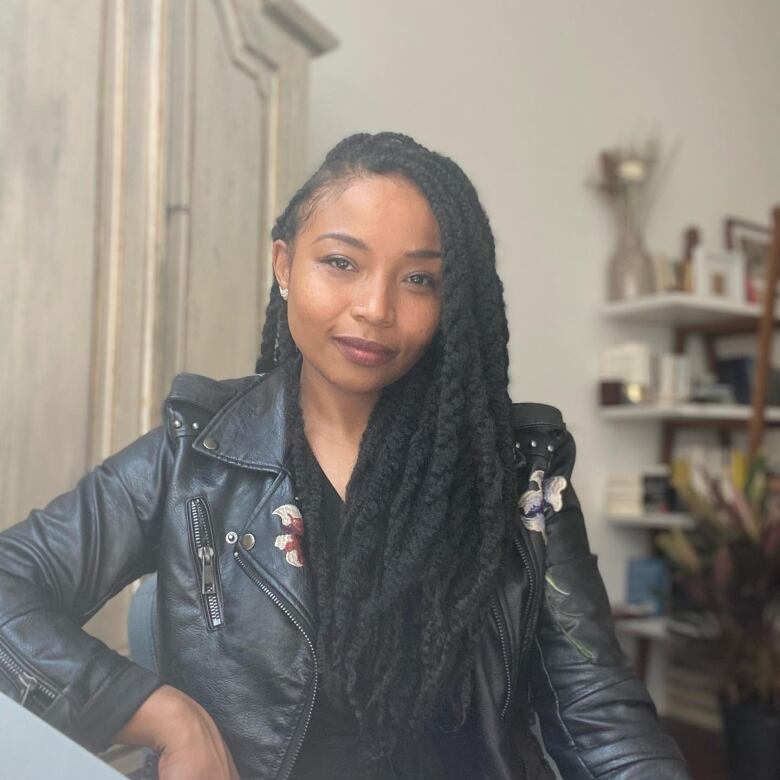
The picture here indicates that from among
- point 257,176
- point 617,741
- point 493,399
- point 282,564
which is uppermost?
point 257,176

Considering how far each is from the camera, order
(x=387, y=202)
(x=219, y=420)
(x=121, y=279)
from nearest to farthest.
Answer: (x=387, y=202) → (x=219, y=420) → (x=121, y=279)

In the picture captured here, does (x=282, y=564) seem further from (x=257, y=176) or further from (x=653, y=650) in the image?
(x=653, y=650)

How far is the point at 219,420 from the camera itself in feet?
1.98

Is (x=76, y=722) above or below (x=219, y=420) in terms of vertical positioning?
below

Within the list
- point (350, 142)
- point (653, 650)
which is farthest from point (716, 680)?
point (350, 142)

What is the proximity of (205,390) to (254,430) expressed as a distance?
0.05 meters

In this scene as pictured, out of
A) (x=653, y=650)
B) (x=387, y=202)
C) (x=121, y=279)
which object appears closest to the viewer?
(x=387, y=202)

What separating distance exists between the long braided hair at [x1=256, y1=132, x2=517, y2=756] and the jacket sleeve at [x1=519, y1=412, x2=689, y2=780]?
4cm

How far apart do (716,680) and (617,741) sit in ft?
5.45

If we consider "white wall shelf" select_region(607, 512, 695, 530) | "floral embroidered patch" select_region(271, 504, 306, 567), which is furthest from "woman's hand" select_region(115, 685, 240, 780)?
"white wall shelf" select_region(607, 512, 695, 530)

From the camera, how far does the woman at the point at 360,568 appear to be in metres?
0.51

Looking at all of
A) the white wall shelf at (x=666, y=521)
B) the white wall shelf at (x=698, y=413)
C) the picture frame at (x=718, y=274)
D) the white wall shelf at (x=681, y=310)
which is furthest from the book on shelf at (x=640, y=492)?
the picture frame at (x=718, y=274)

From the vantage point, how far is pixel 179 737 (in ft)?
1.60

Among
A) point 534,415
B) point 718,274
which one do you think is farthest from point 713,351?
point 534,415
